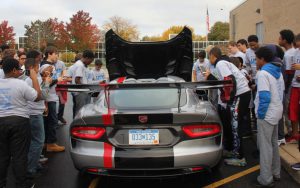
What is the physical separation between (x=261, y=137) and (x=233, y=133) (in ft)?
3.65

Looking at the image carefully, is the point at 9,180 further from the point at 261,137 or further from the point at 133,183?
the point at 261,137

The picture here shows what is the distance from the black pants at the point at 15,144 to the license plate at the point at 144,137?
1367mm

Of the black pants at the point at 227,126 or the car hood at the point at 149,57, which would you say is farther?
the car hood at the point at 149,57

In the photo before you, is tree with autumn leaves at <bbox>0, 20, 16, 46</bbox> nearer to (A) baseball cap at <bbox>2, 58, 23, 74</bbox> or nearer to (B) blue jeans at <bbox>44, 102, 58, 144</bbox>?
(B) blue jeans at <bbox>44, 102, 58, 144</bbox>

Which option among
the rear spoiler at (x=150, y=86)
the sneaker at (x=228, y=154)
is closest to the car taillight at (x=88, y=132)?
the rear spoiler at (x=150, y=86)

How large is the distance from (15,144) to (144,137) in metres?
1.60

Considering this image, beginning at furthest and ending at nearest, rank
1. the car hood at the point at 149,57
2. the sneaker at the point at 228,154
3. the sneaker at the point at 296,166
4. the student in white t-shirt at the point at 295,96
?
the car hood at the point at 149,57 < the student in white t-shirt at the point at 295,96 < the sneaker at the point at 228,154 < the sneaker at the point at 296,166

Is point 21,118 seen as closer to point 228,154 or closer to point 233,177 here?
point 233,177

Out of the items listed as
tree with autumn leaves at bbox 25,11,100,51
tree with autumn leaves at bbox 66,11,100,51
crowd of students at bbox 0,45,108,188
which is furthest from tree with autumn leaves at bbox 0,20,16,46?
crowd of students at bbox 0,45,108,188

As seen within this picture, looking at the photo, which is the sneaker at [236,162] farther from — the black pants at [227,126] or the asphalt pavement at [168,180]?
the black pants at [227,126]

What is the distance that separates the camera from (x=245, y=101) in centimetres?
Result: 613

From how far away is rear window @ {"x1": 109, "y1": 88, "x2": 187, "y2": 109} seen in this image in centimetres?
487

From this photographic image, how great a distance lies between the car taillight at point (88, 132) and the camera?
4598 millimetres

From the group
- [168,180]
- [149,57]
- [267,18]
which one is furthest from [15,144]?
[267,18]
